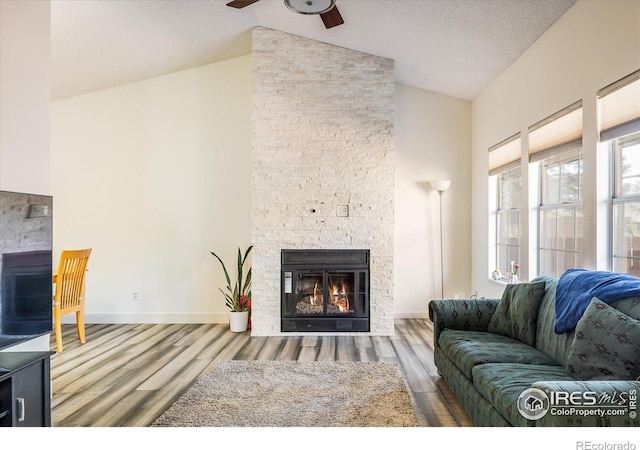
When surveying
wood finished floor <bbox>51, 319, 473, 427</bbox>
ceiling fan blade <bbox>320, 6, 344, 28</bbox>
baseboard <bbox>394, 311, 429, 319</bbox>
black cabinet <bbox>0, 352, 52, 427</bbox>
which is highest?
ceiling fan blade <bbox>320, 6, 344, 28</bbox>

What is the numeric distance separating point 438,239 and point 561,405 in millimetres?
4055

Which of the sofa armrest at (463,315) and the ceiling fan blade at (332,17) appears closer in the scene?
the sofa armrest at (463,315)

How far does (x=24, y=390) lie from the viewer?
83.0 inches

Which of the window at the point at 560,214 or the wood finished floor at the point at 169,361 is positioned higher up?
the window at the point at 560,214

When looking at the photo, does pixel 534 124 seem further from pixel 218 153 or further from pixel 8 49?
pixel 8 49

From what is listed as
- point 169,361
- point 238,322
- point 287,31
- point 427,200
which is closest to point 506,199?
point 427,200

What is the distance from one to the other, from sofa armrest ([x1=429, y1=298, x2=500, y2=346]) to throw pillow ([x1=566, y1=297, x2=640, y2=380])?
1046 millimetres

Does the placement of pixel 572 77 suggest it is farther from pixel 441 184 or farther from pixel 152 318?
pixel 152 318

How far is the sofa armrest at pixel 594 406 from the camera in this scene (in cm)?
150

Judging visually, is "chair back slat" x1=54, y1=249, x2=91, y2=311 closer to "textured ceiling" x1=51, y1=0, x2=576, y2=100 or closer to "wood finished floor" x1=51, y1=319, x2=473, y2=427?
"wood finished floor" x1=51, y1=319, x2=473, y2=427

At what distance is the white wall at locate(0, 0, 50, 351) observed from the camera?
241 centimetres

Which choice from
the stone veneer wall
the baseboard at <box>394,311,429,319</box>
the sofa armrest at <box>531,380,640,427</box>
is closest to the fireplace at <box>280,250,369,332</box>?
the stone veneer wall

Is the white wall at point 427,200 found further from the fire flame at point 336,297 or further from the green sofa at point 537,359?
the green sofa at point 537,359

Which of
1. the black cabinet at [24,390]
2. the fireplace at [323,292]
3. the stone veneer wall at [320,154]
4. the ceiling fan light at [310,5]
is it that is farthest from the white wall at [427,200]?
the black cabinet at [24,390]
